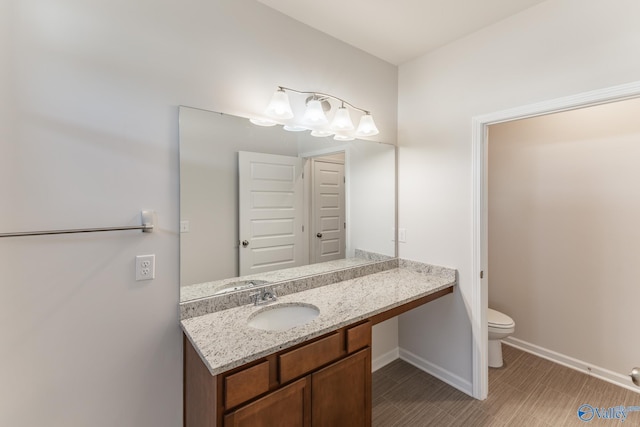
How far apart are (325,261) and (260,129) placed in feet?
3.39

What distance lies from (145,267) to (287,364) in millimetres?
822

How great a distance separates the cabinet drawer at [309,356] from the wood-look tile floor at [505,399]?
0.89 meters

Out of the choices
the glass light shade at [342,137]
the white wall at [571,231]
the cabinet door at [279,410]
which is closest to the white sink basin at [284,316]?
the cabinet door at [279,410]

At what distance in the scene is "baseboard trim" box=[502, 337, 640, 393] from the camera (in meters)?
2.23

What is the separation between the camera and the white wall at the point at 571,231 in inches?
87.8

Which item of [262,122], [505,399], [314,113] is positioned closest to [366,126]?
[314,113]

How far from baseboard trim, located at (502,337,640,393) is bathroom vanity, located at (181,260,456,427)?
5.70 ft

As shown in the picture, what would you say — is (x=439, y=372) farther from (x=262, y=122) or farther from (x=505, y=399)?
(x=262, y=122)

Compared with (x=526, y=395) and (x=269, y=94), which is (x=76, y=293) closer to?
(x=269, y=94)

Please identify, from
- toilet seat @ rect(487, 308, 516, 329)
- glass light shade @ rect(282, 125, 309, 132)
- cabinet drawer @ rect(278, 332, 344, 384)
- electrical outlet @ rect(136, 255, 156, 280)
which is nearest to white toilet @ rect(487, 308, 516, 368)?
toilet seat @ rect(487, 308, 516, 329)

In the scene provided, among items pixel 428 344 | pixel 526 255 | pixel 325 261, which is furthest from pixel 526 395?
pixel 325 261

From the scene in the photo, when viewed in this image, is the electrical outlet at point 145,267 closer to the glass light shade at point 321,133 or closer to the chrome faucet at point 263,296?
the chrome faucet at point 263,296

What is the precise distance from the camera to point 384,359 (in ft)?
8.53

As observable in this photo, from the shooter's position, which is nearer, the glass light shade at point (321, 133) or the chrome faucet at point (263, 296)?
the chrome faucet at point (263, 296)
